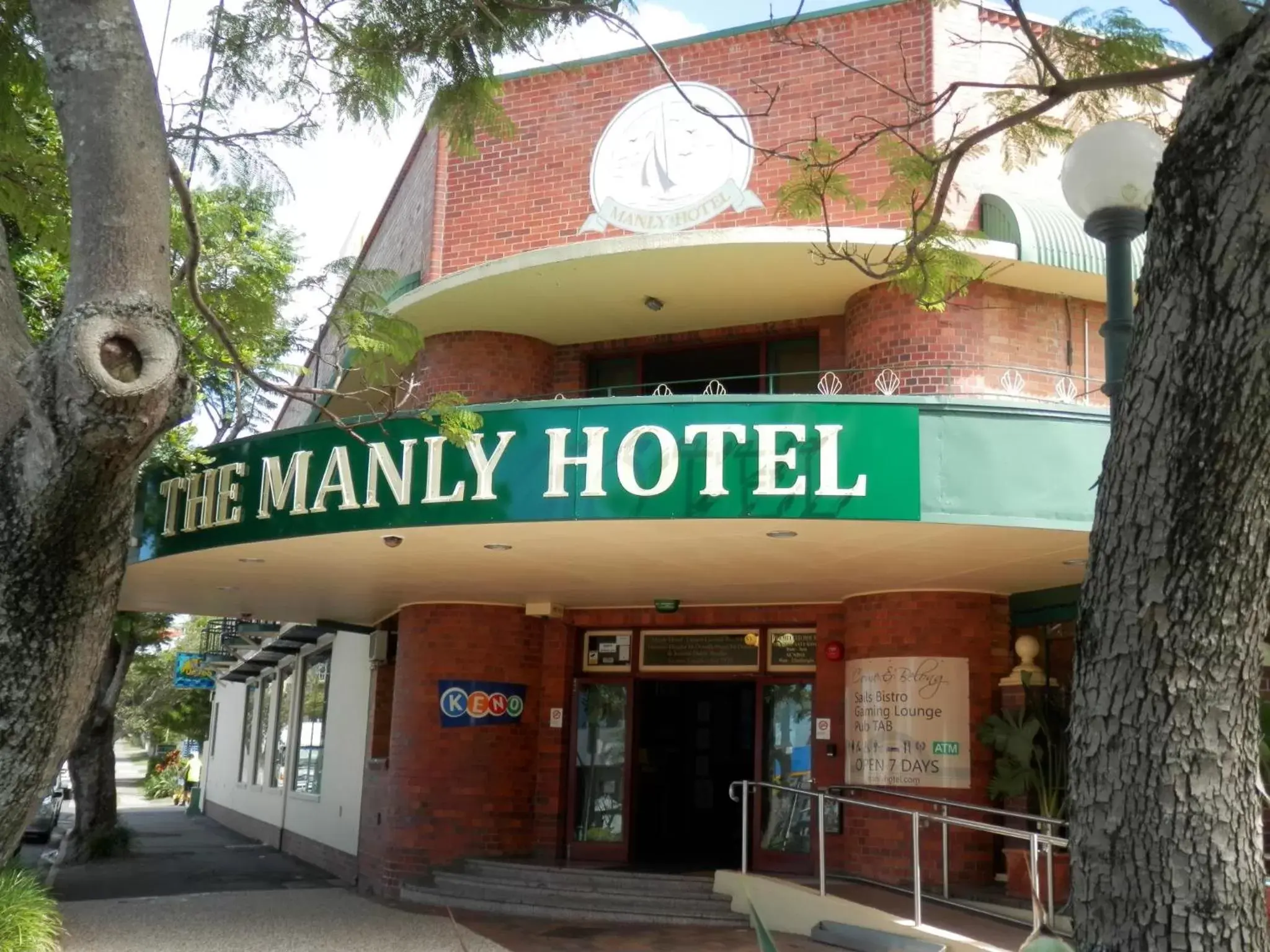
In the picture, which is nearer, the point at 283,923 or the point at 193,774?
the point at 283,923

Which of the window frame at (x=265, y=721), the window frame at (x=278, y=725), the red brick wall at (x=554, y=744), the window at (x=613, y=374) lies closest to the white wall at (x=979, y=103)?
the window at (x=613, y=374)

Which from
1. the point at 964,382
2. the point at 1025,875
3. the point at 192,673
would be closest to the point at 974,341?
the point at 964,382

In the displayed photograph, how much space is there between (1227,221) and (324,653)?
60.9 feet

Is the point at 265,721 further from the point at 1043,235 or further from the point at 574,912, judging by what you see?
the point at 1043,235

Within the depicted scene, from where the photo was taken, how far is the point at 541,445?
32.3 feet

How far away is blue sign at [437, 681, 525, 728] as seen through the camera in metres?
14.0

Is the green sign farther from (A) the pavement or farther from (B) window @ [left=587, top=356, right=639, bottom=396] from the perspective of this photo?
(B) window @ [left=587, top=356, right=639, bottom=396]

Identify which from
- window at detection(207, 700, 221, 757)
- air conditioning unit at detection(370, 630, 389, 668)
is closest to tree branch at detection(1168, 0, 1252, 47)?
air conditioning unit at detection(370, 630, 389, 668)

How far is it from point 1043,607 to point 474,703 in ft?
19.6

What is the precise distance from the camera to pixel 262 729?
25.7m

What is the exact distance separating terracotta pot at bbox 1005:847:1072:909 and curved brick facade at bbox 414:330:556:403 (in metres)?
6.77

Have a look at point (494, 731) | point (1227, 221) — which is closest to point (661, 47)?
point (494, 731)

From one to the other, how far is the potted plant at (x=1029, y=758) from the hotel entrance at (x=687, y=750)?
2.16 meters

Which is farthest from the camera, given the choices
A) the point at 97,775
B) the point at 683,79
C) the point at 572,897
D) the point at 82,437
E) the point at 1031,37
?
the point at 97,775
